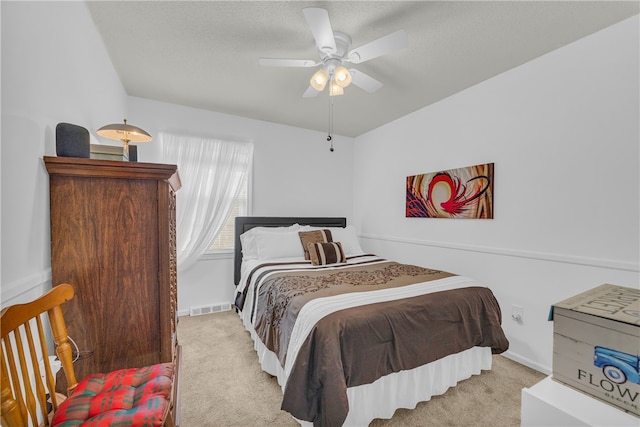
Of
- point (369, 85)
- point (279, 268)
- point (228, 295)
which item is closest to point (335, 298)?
point (279, 268)

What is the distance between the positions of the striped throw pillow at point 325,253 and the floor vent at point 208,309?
1.52 meters

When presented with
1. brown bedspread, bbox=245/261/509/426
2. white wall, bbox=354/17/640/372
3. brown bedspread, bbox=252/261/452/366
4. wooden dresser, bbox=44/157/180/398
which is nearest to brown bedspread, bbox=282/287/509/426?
brown bedspread, bbox=245/261/509/426

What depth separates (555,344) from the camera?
658 millimetres

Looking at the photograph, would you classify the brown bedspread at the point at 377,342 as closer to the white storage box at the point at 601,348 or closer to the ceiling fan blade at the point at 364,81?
the white storage box at the point at 601,348

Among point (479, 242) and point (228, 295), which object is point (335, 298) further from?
point (228, 295)

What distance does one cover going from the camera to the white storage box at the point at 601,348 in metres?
0.56

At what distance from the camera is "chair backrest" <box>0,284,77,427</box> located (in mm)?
808

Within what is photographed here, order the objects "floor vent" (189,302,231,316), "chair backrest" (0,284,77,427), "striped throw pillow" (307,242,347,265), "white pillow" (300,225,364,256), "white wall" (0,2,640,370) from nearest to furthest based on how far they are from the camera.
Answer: "chair backrest" (0,284,77,427), "white wall" (0,2,640,370), "striped throw pillow" (307,242,347,265), "floor vent" (189,302,231,316), "white pillow" (300,225,364,256)

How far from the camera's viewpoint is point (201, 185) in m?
3.53

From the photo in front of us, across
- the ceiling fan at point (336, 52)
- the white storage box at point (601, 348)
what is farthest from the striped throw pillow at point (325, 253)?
the white storage box at point (601, 348)

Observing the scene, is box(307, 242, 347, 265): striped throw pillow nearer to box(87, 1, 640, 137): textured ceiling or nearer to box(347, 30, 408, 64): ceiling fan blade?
box(87, 1, 640, 137): textured ceiling

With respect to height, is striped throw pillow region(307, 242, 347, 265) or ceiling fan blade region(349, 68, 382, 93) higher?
ceiling fan blade region(349, 68, 382, 93)

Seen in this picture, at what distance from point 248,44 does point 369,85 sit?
102cm

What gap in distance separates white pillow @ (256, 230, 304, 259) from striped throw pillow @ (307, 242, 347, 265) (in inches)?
10.3
